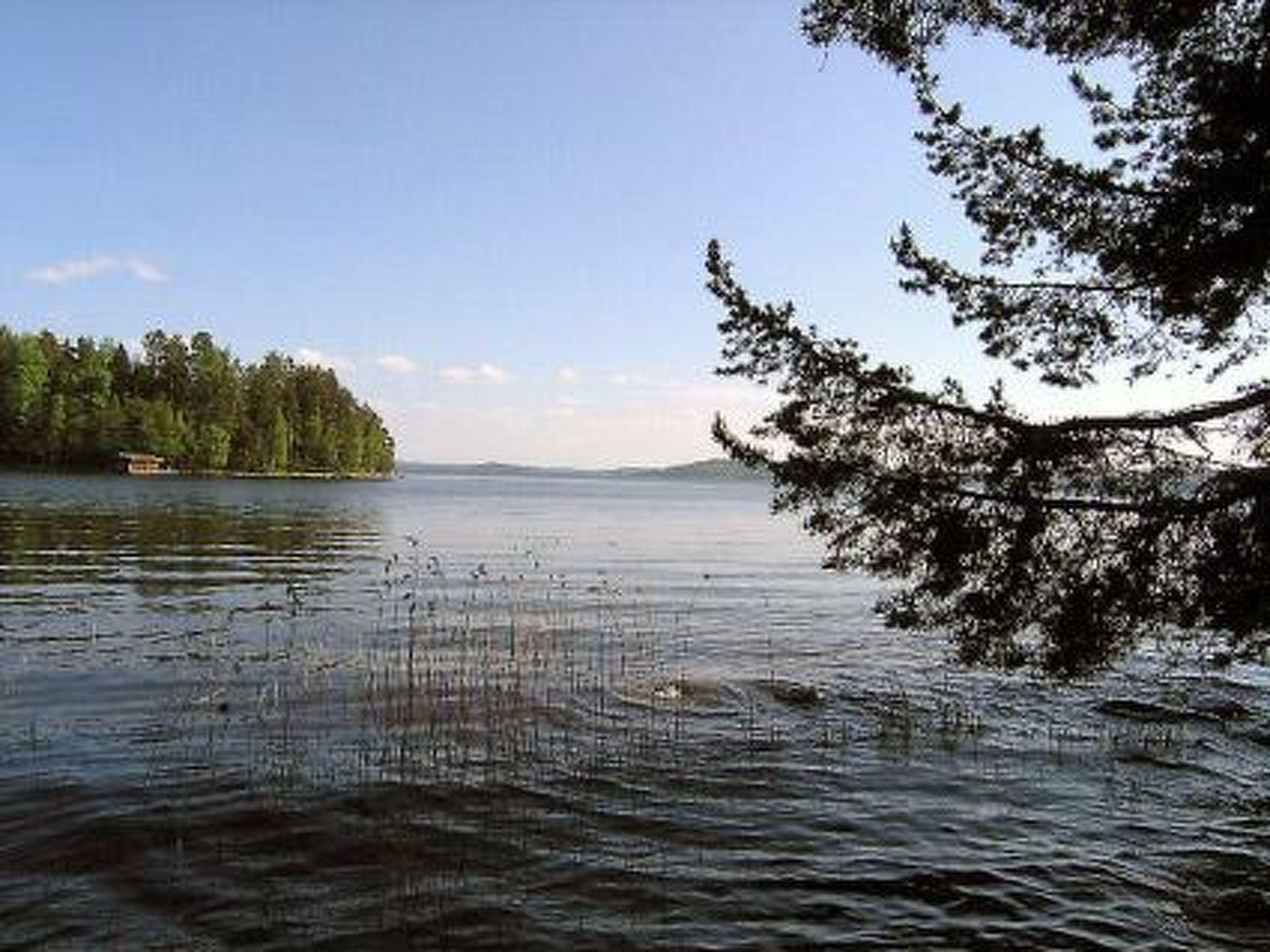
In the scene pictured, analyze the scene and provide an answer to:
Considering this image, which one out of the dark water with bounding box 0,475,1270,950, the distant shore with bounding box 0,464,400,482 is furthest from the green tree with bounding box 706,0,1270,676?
the distant shore with bounding box 0,464,400,482

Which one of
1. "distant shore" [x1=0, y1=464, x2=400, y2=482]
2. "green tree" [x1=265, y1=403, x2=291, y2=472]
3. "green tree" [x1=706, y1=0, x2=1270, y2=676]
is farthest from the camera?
"green tree" [x1=265, y1=403, x2=291, y2=472]

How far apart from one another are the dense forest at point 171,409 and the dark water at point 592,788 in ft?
381

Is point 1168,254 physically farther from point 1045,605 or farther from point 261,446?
point 261,446

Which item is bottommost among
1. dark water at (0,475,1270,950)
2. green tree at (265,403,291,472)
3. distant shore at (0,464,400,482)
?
dark water at (0,475,1270,950)

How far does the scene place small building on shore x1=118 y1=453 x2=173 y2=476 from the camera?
13185 cm

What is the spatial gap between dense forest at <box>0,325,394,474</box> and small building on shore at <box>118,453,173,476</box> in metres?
1.27

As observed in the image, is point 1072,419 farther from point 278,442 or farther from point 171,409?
point 278,442

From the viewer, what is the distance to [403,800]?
37.0 ft

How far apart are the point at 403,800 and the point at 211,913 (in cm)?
311

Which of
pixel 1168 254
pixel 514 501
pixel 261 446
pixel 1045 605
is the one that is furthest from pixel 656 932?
pixel 261 446

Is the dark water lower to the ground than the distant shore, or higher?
lower

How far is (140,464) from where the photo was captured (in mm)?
133375

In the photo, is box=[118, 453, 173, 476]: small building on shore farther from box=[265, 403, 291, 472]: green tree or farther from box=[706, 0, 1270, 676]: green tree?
box=[706, 0, 1270, 676]: green tree

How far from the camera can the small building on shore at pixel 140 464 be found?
433 feet
